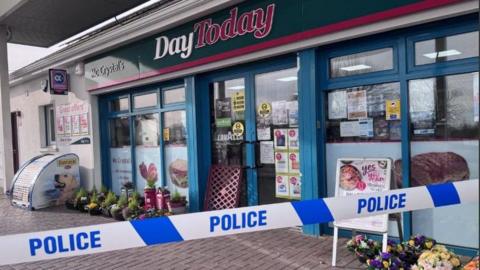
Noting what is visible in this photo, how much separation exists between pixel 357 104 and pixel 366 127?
296 millimetres

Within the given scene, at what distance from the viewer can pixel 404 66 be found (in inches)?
170

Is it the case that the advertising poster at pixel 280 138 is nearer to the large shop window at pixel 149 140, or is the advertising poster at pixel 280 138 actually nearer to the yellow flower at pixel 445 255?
the large shop window at pixel 149 140

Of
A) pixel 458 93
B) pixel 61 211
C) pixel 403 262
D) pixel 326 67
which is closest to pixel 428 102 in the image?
pixel 458 93

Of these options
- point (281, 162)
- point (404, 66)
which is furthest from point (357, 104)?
point (281, 162)

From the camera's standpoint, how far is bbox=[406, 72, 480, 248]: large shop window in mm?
3932

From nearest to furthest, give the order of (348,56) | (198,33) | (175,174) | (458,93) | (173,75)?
1. (458,93)
2. (348,56)
3. (198,33)
4. (173,75)
5. (175,174)

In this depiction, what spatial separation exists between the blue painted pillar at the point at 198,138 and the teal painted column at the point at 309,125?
194cm

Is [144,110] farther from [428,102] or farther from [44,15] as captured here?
[428,102]

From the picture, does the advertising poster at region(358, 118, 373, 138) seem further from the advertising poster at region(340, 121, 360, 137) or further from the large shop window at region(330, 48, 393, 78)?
the large shop window at region(330, 48, 393, 78)

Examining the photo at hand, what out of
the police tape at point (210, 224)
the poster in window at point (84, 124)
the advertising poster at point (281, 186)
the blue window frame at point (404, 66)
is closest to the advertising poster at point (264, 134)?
the advertising poster at point (281, 186)

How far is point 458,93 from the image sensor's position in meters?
3.99

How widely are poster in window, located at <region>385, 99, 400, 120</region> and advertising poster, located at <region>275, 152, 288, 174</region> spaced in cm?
156

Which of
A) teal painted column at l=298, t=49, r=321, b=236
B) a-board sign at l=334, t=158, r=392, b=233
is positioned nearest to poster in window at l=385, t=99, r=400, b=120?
a-board sign at l=334, t=158, r=392, b=233

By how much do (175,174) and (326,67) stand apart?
3514mm
